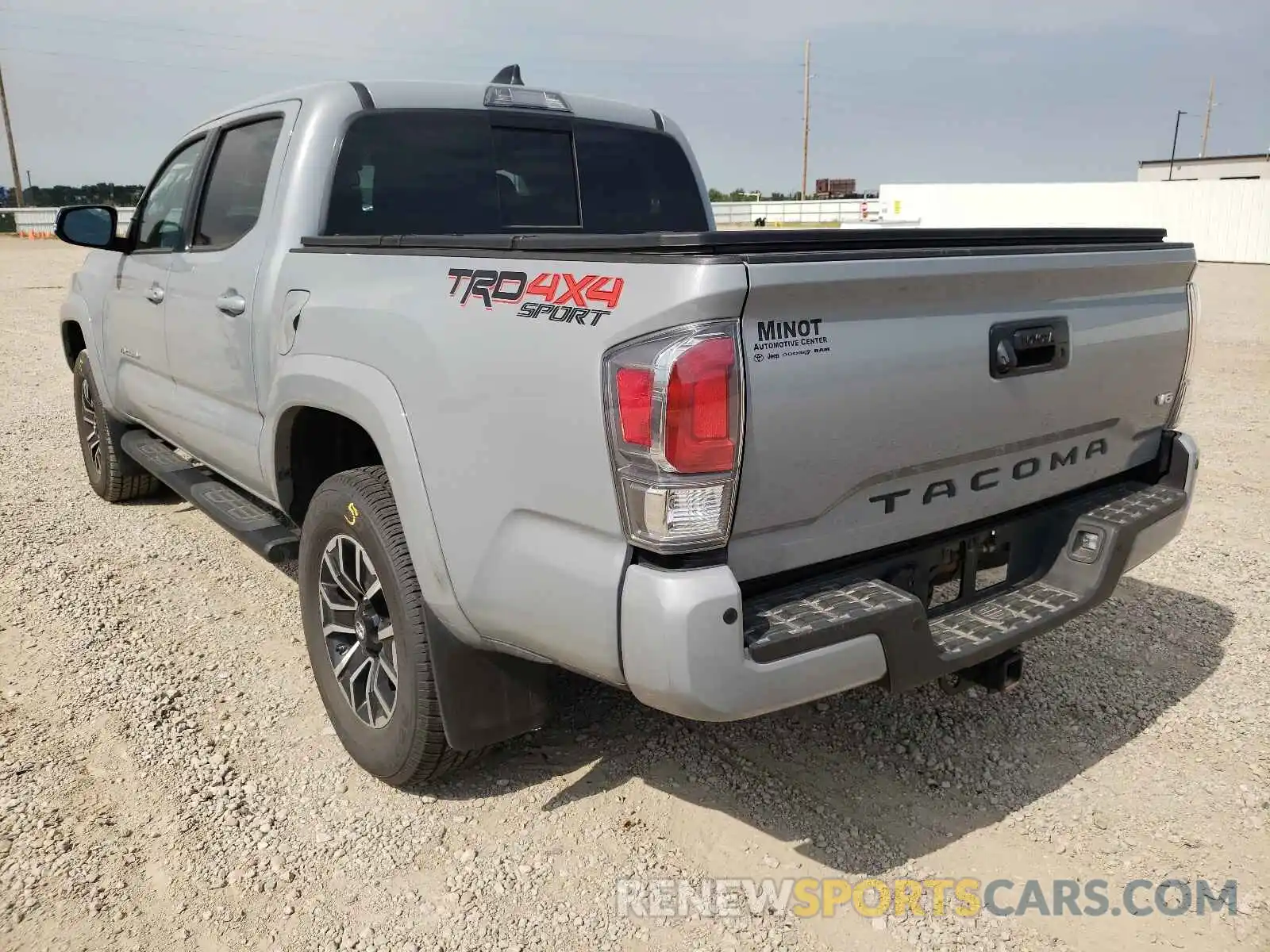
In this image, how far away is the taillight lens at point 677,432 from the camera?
6.52 feet

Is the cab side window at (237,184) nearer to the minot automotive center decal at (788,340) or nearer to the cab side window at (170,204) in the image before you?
the cab side window at (170,204)

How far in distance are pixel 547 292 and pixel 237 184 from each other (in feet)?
7.29

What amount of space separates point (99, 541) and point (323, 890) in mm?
3352

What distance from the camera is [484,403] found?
234cm

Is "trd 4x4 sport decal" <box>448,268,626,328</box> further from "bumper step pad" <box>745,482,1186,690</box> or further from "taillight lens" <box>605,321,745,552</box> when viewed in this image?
"bumper step pad" <box>745,482,1186,690</box>

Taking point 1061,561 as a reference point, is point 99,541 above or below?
below

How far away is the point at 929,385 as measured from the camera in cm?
236

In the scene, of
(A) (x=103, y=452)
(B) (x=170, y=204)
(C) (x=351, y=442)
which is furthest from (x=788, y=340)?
(A) (x=103, y=452)

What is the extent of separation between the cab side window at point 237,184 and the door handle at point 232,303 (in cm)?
23

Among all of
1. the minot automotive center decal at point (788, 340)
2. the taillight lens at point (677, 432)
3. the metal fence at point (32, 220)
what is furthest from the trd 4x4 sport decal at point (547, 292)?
the metal fence at point (32, 220)

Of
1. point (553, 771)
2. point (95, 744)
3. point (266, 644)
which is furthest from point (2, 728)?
point (553, 771)

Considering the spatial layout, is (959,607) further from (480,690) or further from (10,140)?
(10,140)

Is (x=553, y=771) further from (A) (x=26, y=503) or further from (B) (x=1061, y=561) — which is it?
(A) (x=26, y=503)

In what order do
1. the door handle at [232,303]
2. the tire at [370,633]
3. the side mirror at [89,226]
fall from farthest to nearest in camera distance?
the side mirror at [89,226], the door handle at [232,303], the tire at [370,633]
